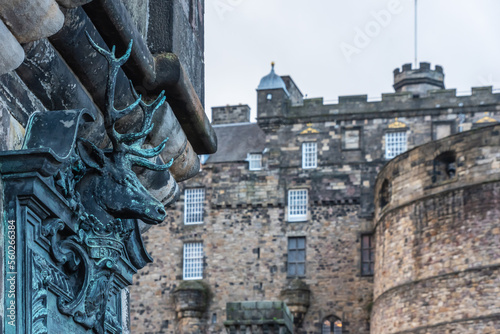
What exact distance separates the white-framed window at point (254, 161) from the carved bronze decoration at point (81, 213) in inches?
1532

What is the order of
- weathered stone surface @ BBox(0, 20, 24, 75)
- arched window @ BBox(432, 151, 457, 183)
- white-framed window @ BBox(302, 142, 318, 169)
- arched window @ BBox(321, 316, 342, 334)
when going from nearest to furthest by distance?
→ 1. weathered stone surface @ BBox(0, 20, 24, 75)
2. arched window @ BBox(432, 151, 457, 183)
3. arched window @ BBox(321, 316, 342, 334)
4. white-framed window @ BBox(302, 142, 318, 169)

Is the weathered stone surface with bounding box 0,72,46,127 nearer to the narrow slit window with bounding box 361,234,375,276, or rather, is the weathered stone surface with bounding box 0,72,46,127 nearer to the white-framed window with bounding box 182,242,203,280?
the narrow slit window with bounding box 361,234,375,276

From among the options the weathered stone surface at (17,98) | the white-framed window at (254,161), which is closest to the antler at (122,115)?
the weathered stone surface at (17,98)

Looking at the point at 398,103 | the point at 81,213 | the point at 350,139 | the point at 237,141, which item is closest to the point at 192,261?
the point at 237,141

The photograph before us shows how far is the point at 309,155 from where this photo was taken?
144ft

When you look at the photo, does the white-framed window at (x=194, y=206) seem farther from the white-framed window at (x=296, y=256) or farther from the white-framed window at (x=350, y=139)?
the white-framed window at (x=350, y=139)

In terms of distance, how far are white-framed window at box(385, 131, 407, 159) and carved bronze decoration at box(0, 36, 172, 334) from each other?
38167 mm

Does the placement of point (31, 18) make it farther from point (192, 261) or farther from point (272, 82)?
point (272, 82)

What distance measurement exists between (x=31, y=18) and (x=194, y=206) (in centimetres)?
3992

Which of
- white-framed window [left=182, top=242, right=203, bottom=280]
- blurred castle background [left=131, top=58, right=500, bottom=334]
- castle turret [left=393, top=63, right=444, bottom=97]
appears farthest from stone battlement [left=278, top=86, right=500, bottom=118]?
white-framed window [left=182, top=242, right=203, bottom=280]

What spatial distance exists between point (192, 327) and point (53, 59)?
1496 inches

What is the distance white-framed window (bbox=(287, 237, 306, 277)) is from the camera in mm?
42219

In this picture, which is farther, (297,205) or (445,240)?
(297,205)

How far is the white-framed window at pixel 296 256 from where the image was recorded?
42219mm
